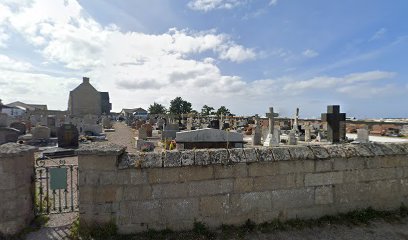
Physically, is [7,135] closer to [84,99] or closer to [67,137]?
[67,137]

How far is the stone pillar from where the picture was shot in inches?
140

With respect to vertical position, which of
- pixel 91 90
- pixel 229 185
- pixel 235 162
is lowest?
pixel 229 185

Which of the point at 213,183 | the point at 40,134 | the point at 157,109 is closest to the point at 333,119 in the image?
the point at 213,183

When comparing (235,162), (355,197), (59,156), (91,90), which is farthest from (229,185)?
(91,90)

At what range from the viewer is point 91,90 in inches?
2662

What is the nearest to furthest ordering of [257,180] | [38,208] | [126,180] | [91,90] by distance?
[126,180] → [257,180] → [38,208] → [91,90]

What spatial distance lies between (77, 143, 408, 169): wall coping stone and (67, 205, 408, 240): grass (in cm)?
91

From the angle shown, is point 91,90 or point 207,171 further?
point 91,90

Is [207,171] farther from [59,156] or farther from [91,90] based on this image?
[91,90]

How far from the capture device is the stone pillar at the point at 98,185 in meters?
3.55

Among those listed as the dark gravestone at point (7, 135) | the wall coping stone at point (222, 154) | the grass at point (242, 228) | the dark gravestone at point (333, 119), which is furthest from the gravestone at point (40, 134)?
the dark gravestone at point (333, 119)

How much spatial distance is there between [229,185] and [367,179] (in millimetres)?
2430

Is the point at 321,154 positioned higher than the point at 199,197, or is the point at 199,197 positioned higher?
the point at 321,154

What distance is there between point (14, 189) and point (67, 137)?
1071 centimetres
